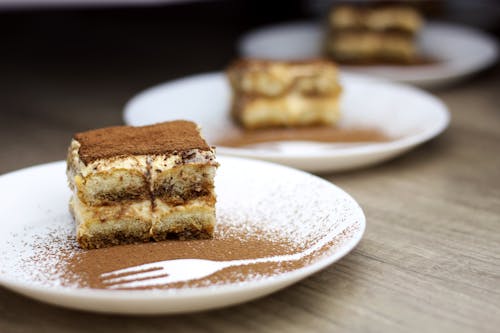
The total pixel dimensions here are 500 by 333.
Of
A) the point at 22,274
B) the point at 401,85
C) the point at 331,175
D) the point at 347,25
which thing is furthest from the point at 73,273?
the point at 347,25

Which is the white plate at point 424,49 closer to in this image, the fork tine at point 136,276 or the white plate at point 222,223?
the white plate at point 222,223

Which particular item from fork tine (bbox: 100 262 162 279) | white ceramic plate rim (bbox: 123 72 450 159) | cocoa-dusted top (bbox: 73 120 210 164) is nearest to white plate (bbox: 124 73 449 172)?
white ceramic plate rim (bbox: 123 72 450 159)

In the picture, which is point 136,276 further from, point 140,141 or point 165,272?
point 140,141

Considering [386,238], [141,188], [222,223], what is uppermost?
[141,188]

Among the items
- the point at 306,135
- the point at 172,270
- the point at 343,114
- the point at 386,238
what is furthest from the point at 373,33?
the point at 172,270

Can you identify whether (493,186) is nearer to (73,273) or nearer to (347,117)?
(347,117)

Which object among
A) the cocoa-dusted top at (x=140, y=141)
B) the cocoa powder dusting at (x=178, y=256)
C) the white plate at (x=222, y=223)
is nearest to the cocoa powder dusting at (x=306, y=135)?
the white plate at (x=222, y=223)
